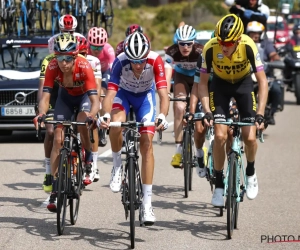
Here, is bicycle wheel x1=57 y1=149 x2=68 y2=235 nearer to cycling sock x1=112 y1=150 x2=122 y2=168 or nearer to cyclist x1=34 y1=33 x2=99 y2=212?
cyclist x1=34 y1=33 x2=99 y2=212

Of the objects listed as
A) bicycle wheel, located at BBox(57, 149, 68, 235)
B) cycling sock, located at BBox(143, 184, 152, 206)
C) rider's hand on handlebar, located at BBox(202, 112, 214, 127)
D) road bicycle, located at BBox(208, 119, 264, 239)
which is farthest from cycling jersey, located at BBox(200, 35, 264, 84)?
bicycle wheel, located at BBox(57, 149, 68, 235)

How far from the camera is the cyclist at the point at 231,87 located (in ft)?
30.9

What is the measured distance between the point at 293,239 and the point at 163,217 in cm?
175

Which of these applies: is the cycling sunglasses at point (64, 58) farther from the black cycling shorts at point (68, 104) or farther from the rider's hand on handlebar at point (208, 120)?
the rider's hand on handlebar at point (208, 120)

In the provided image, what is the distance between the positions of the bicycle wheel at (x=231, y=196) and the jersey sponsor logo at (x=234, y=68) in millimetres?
926

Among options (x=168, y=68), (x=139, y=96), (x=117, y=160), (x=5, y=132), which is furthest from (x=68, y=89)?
(x=5, y=132)

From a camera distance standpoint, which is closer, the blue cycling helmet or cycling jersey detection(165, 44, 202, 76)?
the blue cycling helmet

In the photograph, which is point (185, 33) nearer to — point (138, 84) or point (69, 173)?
point (138, 84)

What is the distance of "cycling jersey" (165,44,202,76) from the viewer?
43.6 feet

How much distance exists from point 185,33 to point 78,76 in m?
3.19

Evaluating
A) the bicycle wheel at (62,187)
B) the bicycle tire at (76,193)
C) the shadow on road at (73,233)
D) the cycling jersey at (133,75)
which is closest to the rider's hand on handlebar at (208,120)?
the cycling jersey at (133,75)

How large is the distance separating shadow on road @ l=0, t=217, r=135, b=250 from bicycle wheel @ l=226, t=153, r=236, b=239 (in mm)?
867

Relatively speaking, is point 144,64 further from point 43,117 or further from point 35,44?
point 35,44

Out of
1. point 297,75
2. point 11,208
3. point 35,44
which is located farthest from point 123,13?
point 11,208
